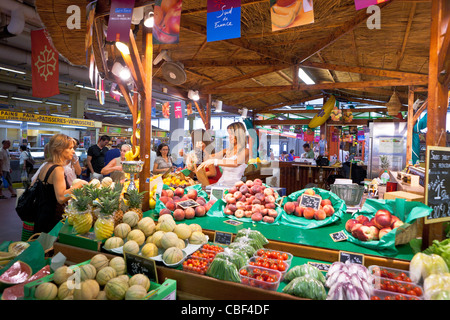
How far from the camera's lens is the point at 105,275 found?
1.67 m

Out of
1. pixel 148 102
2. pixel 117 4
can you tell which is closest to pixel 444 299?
pixel 148 102

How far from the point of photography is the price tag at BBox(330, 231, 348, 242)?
2.06 m

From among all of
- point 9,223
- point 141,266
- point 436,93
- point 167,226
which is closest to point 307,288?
point 141,266

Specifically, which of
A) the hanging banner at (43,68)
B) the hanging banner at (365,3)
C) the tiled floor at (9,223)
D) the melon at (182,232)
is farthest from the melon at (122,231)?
the hanging banner at (43,68)

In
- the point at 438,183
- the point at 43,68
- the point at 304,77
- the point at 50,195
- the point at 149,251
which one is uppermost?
the point at 304,77

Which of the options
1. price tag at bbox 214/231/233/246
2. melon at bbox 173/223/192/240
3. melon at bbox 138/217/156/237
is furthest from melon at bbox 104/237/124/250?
price tag at bbox 214/231/233/246

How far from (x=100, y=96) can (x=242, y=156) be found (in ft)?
10.4

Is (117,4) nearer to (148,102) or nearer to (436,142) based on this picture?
(148,102)

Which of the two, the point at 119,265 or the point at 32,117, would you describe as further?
the point at 32,117

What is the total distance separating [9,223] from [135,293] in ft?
20.0

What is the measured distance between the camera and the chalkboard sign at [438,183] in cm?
175

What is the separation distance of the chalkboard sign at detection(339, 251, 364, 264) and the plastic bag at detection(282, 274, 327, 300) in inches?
18.4

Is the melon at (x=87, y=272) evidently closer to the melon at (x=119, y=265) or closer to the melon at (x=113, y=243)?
the melon at (x=119, y=265)

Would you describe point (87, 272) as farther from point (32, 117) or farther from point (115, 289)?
point (32, 117)
